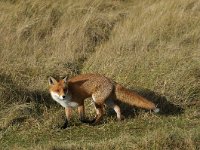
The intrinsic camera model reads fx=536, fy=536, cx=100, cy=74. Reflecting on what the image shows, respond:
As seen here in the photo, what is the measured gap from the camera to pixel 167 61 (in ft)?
30.3

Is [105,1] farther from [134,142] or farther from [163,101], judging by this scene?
[134,142]

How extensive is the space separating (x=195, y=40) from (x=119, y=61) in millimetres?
2330

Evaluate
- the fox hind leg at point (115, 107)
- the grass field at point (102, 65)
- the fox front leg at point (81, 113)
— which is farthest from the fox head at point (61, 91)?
the fox hind leg at point (115, 107)

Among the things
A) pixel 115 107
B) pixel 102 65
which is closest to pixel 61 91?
pixel 115 107

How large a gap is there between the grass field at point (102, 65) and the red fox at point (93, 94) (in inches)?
8.2

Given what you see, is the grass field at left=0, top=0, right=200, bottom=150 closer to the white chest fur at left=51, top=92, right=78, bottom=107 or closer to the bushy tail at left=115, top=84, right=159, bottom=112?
the bushy tail at left=115, top=84, right=159, bottom=112

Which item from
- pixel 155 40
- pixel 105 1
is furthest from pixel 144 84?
pixel 105 1

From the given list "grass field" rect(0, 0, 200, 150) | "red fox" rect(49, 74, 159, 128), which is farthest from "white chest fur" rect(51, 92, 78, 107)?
"grass field" rect(0, 0, 200, 150)

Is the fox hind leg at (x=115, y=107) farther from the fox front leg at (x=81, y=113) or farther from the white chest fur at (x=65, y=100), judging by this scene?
the white chest fur at (x=65, y=100)

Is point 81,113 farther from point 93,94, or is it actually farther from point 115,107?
point 115,107

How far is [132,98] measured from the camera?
26.4 feet

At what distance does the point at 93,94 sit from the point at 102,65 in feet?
6.02

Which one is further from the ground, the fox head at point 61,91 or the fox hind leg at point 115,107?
the fox head at point 61,91

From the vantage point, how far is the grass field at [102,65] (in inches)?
289
